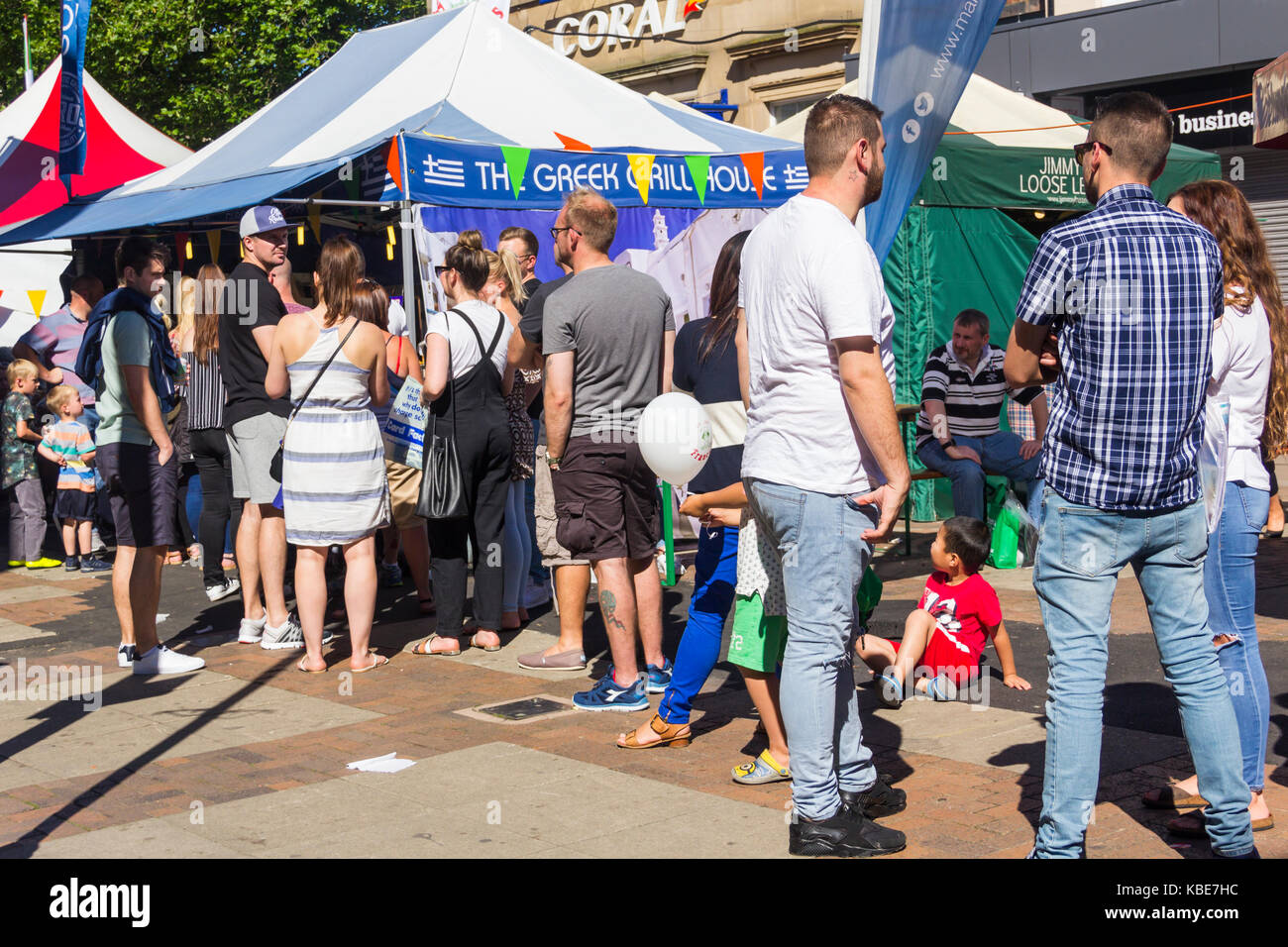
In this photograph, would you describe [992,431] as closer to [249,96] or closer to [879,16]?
[879,16]

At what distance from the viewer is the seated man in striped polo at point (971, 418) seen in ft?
31.0

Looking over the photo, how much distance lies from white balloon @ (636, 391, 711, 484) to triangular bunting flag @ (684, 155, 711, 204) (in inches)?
209

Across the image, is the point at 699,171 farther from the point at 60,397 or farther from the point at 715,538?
the point at 715,538

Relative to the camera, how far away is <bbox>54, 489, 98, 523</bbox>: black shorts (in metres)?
10.7

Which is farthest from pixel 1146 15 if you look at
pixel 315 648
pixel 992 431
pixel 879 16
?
pixel 315 648

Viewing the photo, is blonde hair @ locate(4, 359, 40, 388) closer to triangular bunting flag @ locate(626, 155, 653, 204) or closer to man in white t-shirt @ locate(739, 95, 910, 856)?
triangular bunting flag @ locate(626, 155, 653, 204)

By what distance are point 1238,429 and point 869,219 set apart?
13.4ft

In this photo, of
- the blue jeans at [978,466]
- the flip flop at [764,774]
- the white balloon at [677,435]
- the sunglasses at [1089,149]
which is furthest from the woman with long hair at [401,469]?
the sunglasses at [1089,149]

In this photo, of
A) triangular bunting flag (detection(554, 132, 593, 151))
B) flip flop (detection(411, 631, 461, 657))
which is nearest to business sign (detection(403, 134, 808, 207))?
triangular bunting flag (detection(554, 132, 593, 151))

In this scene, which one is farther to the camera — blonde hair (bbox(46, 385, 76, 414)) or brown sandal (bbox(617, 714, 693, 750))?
blonde hair (bbox(46, 385, 76, 414))

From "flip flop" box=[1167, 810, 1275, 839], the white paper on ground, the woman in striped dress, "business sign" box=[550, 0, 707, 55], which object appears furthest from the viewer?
"business sign" box=[550, 0, 707, 55]

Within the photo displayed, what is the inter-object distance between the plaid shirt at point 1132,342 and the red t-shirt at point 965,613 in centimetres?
259

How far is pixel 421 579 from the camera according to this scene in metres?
8.52

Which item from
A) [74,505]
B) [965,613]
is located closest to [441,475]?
[965,613]
